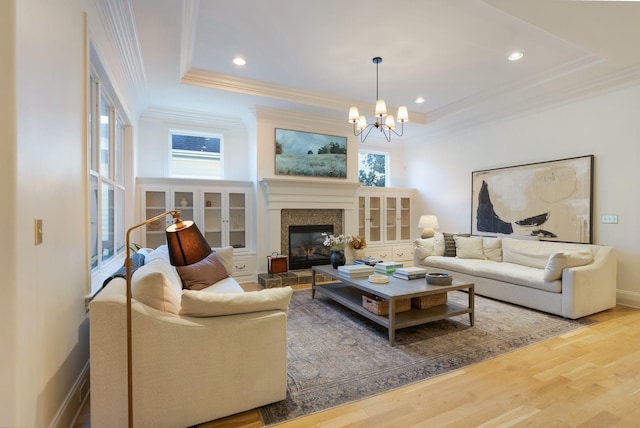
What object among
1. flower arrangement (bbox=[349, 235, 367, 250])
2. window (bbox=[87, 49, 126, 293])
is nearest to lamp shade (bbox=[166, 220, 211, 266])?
window (bbox=[87, 49, 126, 293])

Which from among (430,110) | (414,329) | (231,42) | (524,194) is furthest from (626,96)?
(231,42)

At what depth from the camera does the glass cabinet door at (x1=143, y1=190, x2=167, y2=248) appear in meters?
4.81

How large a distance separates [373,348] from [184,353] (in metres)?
1.60

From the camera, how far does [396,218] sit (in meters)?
6.80

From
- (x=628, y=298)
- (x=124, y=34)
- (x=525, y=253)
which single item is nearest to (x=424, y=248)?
(x=525, y=253)

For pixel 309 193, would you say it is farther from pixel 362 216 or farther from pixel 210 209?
pixel 210 209

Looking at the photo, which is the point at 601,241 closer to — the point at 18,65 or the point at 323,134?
the point at 323,134

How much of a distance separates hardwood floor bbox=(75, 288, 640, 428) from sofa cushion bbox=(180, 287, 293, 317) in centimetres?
63

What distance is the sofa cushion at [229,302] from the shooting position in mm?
1713

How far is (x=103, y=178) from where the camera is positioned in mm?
2881

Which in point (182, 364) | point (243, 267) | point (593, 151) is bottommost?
point (243, 267)

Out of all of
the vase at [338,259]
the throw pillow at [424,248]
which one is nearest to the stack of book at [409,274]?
the vase at [338,259]

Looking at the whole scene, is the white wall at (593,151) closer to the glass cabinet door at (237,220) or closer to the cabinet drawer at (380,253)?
the cabinet drawer at (380,253)

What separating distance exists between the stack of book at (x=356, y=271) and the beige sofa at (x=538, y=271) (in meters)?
1.72
